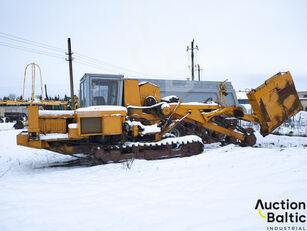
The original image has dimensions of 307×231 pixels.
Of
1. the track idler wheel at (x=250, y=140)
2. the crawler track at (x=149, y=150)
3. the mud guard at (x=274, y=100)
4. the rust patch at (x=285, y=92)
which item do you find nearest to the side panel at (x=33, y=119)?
the crawler track at (x=149, y=150)

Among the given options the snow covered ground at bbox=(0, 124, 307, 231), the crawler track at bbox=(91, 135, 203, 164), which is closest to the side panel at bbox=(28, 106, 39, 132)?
the snow covered ground at bbox=(0, 124, 307, 231)

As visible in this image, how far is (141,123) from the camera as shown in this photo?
7.40 meters

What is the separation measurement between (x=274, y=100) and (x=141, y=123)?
4.47m

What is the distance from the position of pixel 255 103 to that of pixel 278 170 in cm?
374

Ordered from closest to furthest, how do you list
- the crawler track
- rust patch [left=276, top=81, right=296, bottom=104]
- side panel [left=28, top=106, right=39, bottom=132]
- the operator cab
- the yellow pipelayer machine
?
side panel [left=28, top=106, right=39, bottom=132]
the yellow pipelayer machine
the crawler track
the operator cab
rust patch [left=276, top=81, right=296, bottom=104]

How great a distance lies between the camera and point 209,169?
4.94 meters

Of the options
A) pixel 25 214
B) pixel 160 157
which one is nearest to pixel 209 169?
pixel 160 157

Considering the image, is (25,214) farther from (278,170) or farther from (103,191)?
(278,170)

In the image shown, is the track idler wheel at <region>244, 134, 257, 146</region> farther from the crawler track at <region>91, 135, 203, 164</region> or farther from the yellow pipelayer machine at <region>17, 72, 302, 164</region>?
the crawler track at <region>91, 135, 203, 164</region>

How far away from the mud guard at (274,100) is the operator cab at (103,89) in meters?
4.28

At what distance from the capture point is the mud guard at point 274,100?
755cm

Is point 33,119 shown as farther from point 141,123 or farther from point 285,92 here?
point 285,92

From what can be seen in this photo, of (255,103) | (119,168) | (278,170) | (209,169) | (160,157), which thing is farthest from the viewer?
(255,103)

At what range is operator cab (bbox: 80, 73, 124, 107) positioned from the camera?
732 cm
